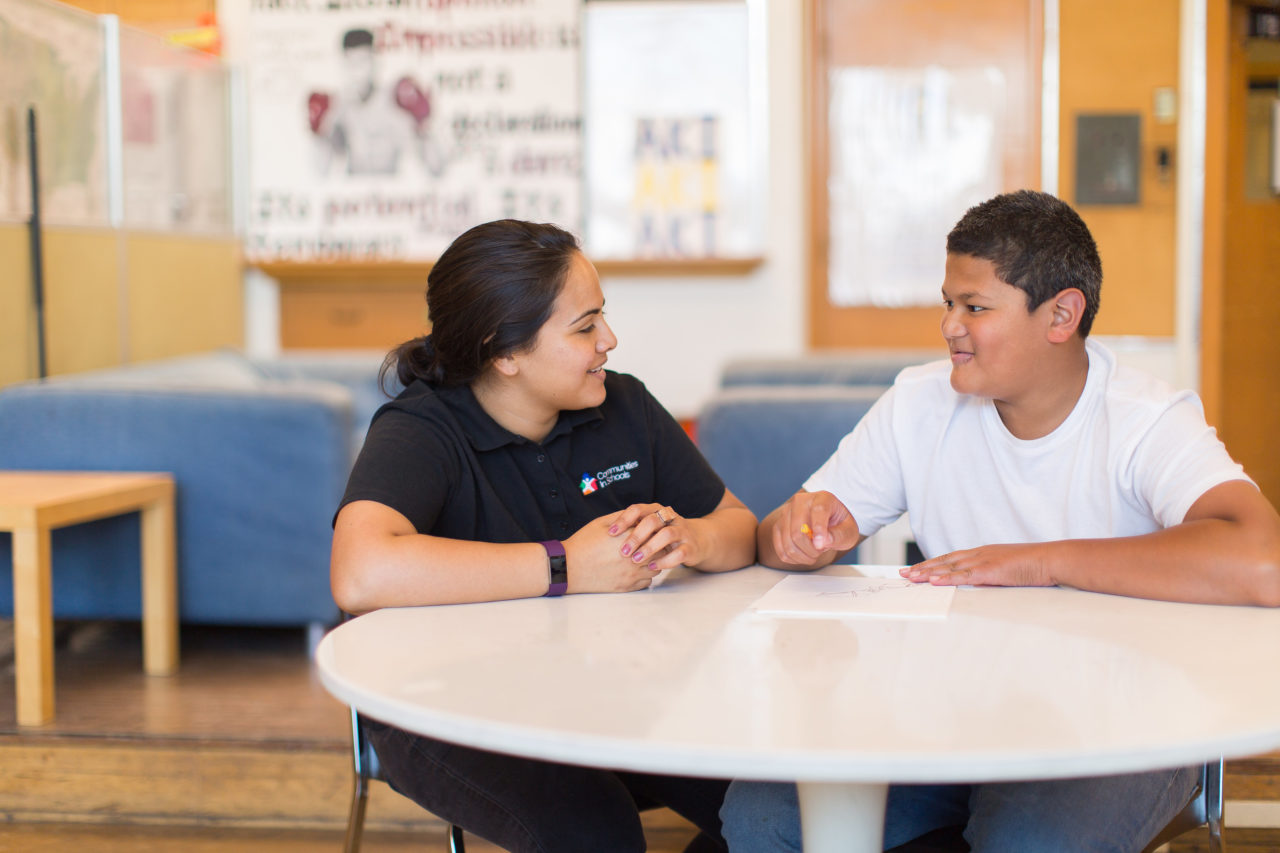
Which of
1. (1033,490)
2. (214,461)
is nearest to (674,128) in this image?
(214,461)

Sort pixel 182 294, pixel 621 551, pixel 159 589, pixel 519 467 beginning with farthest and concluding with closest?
pixel 182 294
pixel 159 589
pixel 519 467
pixel 621 551

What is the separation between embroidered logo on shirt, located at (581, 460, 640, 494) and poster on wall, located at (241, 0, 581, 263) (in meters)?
3.54

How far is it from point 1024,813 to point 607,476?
2.26 feet

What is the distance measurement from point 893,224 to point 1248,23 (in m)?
1.68

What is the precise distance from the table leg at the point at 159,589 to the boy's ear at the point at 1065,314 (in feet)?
6.53

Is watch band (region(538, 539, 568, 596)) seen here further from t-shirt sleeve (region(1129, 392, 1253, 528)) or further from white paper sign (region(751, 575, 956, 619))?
t-shirt sleeve (region(1129, 392, 1253, 528))

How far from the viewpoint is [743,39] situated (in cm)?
501

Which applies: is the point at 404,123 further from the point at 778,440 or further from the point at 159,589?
the point at 778,440

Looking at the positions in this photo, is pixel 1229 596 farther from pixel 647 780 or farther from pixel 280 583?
pixel 280 583

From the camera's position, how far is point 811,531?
1497 mm

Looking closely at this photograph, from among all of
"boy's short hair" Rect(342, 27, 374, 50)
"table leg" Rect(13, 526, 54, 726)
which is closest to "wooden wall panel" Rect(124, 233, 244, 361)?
"boy's short hair" Rect(342, 27, 374, 50)

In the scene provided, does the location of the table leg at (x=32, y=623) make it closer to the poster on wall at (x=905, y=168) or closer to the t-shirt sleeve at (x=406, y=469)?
the t-shirt sleeve at (x=406, y=469)

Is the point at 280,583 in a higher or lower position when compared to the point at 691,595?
lower

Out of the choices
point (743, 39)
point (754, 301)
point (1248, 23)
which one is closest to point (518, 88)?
point (743, 39)
